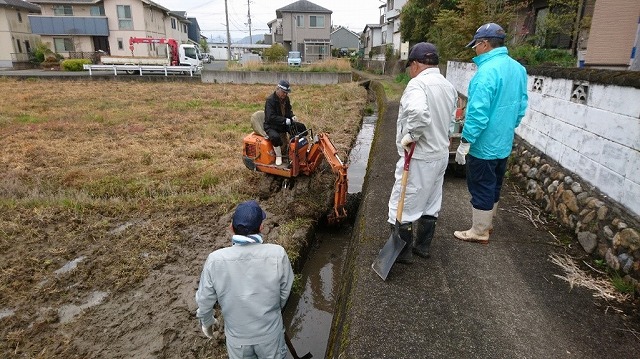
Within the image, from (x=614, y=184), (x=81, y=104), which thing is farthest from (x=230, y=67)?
(x=614, y=184)

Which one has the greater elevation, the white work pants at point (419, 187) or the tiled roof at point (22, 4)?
the tiled roof at point (22, 4)

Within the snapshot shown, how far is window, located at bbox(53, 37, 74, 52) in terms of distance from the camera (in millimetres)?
32244

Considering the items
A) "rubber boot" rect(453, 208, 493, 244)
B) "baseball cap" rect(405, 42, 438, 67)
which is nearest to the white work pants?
"rubber boot" rect(453, 208, 493, 244)

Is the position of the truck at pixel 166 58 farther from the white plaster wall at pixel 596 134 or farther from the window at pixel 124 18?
the white plaster wall at pixel 596 134

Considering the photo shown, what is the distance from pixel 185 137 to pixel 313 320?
7.51 m

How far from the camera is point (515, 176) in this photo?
5441 millimetres

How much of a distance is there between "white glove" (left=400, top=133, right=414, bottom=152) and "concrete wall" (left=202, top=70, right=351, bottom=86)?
21.1m

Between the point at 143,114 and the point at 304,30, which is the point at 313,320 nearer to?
the point at 143,114

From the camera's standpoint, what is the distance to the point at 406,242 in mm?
3168

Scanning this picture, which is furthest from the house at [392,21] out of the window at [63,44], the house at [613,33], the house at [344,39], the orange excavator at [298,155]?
the orange excavator at [298,155]

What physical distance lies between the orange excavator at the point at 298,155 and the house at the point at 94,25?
29.2m

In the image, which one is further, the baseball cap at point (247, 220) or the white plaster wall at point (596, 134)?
the white plaster wall at point (596, 134)

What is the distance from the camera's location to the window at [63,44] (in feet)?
106

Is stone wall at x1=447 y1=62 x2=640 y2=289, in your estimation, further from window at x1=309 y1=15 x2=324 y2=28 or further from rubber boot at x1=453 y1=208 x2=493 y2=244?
window at x1=309 y1=15 x2=324 y2=28
